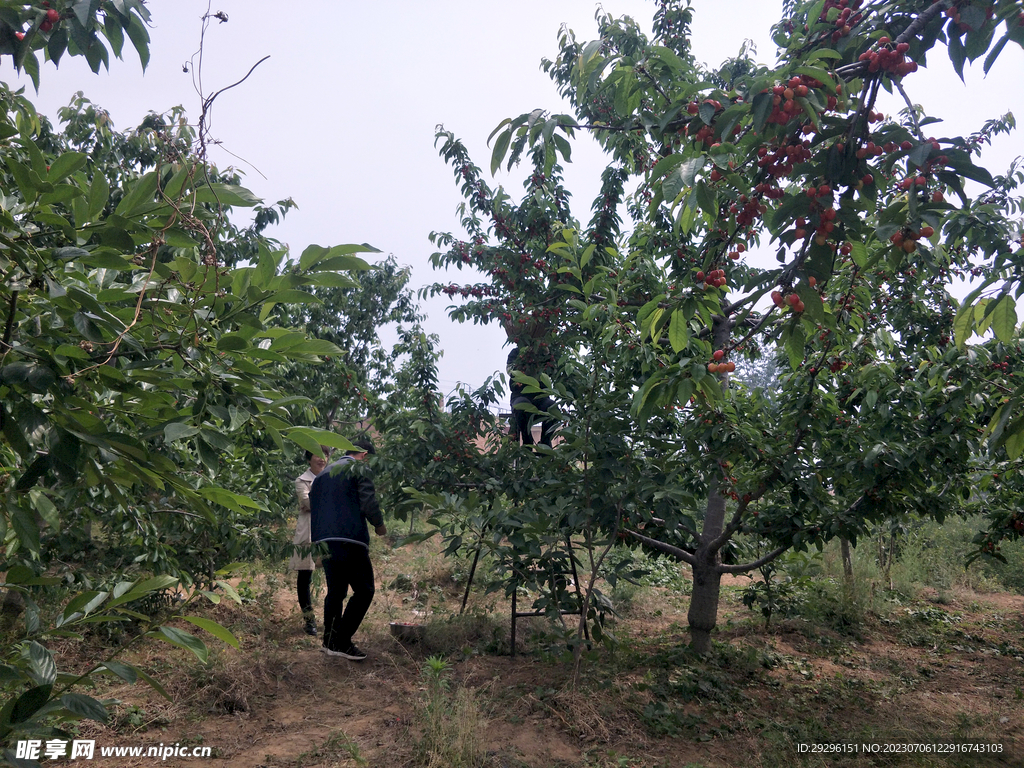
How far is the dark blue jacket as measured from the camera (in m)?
4.32

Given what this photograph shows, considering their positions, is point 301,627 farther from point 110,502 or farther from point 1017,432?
point 1017,432

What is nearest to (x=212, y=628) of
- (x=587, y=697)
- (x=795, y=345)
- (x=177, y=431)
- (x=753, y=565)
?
(x=177, y=431)

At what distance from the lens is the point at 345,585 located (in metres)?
4.46

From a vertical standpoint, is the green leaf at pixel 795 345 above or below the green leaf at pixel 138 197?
below

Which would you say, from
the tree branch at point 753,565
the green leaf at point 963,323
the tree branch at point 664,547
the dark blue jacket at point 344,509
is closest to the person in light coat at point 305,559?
the dark blue jacket at point 344,509

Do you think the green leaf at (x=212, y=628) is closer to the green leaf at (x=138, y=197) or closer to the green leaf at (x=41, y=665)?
the green leaf at (x=41, y=665)

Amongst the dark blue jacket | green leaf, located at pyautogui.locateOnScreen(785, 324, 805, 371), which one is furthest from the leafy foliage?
the dark blue jacket

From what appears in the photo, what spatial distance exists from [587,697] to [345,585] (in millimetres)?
1869

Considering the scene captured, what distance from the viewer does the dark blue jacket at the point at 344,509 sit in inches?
170

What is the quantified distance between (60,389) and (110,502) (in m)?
2.19

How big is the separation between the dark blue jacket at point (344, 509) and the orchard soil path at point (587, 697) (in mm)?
876

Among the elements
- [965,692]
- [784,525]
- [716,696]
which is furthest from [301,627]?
[965,692]

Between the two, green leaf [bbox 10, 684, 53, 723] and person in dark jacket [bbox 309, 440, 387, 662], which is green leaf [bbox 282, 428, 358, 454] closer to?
green leaf [bbox 10, 684, 53, 723]

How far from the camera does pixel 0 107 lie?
4.33 feet
